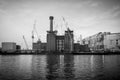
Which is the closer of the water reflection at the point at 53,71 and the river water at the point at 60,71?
the water reflection at the point at 53,71

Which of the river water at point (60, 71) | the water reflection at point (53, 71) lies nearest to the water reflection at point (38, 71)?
the river water at point (60, 71)

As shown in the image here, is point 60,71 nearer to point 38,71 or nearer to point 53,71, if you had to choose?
point 53,71

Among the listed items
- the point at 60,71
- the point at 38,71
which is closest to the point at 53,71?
the point at 60,71

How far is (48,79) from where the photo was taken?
754 inches

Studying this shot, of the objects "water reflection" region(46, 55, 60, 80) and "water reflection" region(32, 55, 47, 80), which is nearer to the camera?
"water reflection" region(46, 55, 60, 80)

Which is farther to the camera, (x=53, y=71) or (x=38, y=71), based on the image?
(x=38, y=71)

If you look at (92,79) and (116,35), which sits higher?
(116,35)

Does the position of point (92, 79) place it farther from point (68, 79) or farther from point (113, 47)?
point (113, 47)

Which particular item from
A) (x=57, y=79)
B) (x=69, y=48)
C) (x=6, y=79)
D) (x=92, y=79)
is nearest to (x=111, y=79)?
(x=92, y=79)

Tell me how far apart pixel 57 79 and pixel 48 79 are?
1472 mm

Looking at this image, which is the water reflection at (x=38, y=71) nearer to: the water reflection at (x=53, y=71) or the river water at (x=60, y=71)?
the river water at (x=60, y=71)

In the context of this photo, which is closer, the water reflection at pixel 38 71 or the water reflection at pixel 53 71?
the water reflection at pixel 53 71

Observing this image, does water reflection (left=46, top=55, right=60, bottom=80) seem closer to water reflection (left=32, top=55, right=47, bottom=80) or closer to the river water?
the river water

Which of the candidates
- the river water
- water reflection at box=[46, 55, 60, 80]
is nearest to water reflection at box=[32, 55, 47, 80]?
the river water
